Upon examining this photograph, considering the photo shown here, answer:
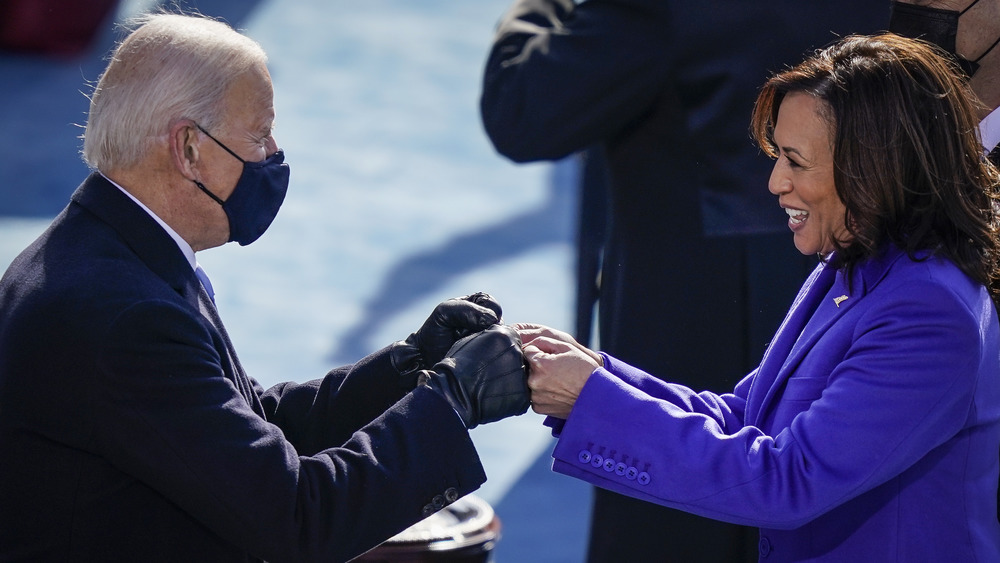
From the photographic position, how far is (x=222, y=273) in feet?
23.1

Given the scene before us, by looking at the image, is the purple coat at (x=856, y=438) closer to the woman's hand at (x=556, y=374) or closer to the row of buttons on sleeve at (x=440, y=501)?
the woman's hand at (x=556, y=374)

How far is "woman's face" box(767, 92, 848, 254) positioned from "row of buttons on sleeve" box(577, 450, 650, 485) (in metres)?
0.53

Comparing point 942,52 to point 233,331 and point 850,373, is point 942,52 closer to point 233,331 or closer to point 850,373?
point 850,373

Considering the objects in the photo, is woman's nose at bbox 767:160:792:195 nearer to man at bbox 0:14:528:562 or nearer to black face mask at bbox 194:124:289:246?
man at bbox 0:14:528:562

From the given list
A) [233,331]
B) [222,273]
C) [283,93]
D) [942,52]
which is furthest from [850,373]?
[283,93]

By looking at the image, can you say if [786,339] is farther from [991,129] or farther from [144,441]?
[144,441]

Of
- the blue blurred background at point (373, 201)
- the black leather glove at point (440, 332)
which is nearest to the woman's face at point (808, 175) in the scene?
the black leather glove at point (440, 332)

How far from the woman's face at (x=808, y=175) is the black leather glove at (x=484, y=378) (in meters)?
0.60

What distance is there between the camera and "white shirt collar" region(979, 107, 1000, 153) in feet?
8.93

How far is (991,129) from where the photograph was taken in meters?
2.74

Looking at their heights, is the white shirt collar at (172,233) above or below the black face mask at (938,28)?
below

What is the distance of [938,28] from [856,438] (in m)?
1.18

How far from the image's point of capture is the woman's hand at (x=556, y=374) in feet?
7.83

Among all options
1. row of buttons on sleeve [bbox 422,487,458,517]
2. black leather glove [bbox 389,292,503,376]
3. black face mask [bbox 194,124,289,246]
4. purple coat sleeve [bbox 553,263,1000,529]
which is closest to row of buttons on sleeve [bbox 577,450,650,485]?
purple coat sleeve [bbox 553,263,1000,529]
